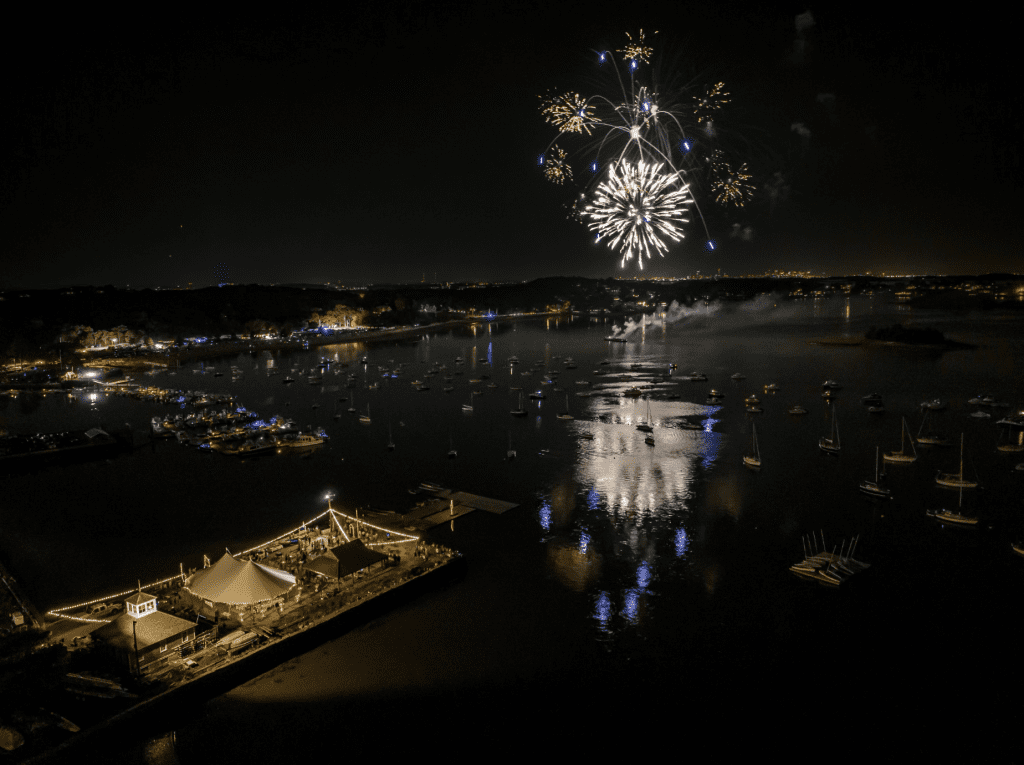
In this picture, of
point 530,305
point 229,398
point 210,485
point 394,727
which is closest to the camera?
point 394,727

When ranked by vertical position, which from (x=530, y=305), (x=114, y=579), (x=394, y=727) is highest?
(x=530, y=305)

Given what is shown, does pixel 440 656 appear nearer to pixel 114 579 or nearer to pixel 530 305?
pixel 114 579

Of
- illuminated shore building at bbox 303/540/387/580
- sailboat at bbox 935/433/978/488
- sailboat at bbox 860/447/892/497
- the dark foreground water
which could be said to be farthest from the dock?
sailboat at bbox 935/433/978/488

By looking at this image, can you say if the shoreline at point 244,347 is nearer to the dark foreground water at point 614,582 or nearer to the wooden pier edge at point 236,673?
the dark foreground water at point 614,582

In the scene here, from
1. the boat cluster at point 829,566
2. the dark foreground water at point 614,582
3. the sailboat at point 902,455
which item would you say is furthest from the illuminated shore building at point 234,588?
the sailboat at point 902,455

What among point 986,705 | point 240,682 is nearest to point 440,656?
point 240,682
